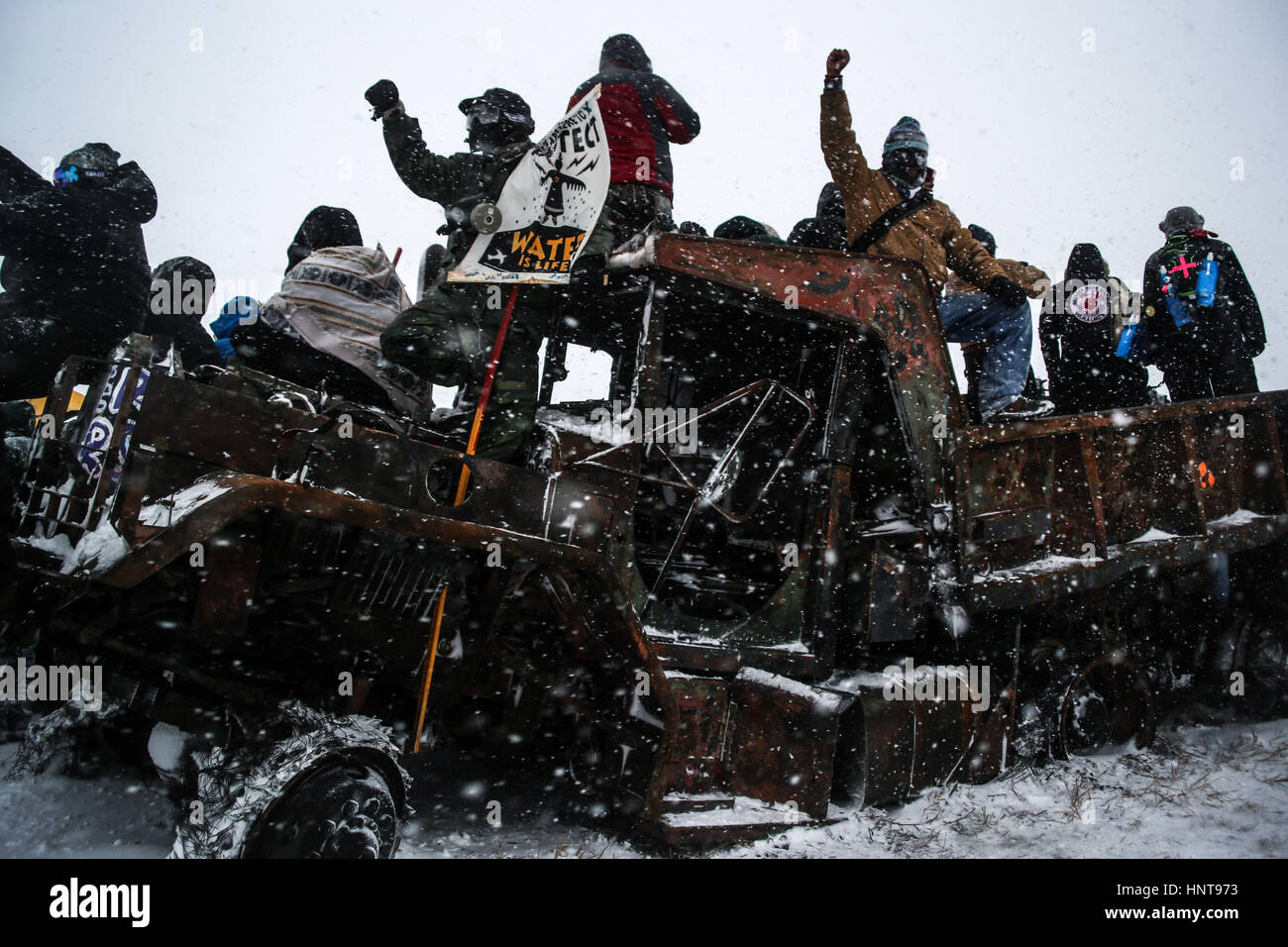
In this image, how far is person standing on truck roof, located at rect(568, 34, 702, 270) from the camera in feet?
11.7

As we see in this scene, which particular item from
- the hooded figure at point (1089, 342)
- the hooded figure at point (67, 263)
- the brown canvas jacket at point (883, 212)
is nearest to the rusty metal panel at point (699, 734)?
the brown canvas jacket at point (883, 212)

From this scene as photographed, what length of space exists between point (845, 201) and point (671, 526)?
208 centimetres

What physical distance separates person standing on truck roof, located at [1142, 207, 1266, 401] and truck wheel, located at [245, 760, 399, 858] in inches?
226

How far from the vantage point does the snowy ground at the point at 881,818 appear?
2.94m

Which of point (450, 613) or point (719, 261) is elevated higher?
point (719, 261)

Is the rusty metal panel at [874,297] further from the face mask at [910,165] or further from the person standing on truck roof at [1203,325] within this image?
the person standing on truck roof at [1203,325]

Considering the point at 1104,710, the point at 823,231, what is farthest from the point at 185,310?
the point at 1104,710

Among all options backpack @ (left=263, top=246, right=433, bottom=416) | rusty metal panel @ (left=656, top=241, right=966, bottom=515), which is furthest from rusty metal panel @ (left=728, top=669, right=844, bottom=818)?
backpack @ (left=263, top=246, right=433, bottom=416)

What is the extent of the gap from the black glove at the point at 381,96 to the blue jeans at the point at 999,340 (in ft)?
10.2

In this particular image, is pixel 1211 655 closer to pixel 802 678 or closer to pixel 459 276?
pixel 802 678

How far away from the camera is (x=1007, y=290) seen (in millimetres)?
4410
